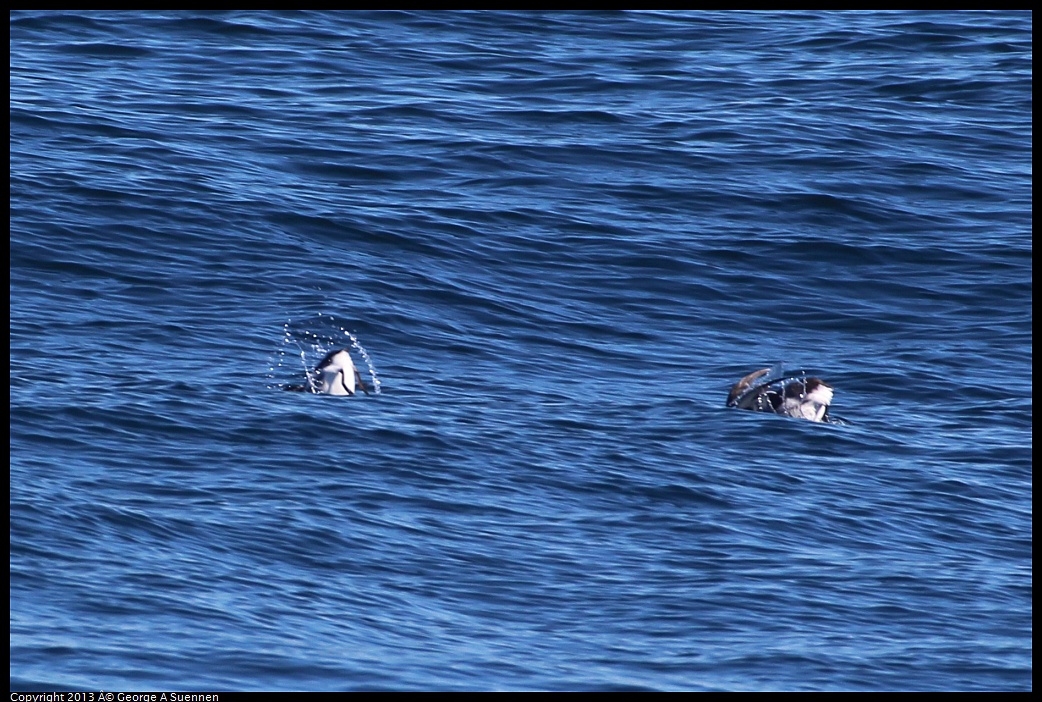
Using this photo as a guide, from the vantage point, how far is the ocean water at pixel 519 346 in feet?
35.8

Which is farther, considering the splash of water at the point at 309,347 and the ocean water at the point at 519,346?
the splash of water at the point at 309,347

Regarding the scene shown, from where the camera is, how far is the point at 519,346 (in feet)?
58.6

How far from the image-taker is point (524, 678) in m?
10.1

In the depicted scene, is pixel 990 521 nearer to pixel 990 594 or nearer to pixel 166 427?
pixel 990 594

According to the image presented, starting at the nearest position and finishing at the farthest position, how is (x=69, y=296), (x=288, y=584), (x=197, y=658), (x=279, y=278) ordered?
(x=197, y=658) < (x=288, y=584) < (x=69, y=296) < (x=279, y=278)

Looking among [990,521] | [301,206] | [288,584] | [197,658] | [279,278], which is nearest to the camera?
[197,658]

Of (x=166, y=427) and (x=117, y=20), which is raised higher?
(x=117, y=20)

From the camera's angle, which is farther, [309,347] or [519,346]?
[519,346]

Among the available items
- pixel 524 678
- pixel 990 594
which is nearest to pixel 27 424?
pixel 524 678

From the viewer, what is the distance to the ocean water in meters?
10.9

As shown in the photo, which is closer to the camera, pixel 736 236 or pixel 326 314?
pixel 326 314

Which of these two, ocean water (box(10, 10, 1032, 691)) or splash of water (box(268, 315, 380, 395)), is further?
splash of water (box(268, 315, 380, 395))

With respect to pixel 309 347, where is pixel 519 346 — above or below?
above

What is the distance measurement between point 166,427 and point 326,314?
423cm
